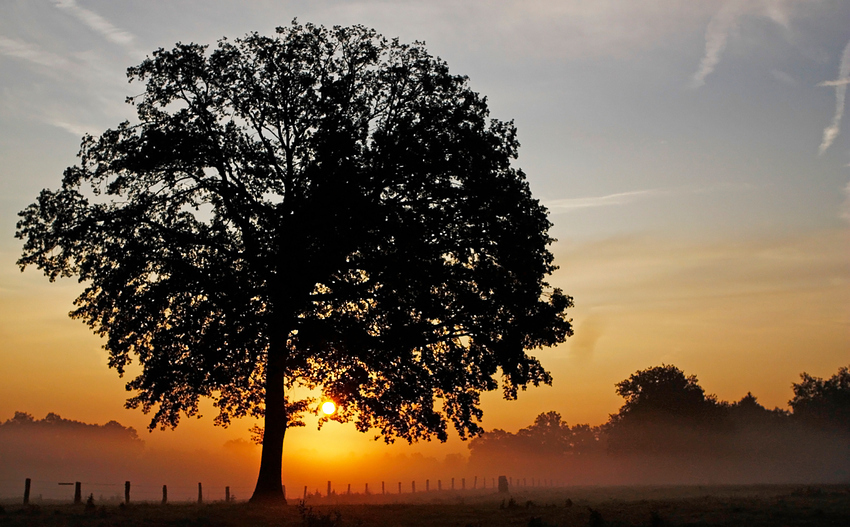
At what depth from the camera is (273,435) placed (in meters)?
26.2

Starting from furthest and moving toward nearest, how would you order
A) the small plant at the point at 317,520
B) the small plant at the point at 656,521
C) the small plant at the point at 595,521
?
the small plant at the point at 595,521 → the small plant at the point at 317,520 → the small plant at the point at 656,521

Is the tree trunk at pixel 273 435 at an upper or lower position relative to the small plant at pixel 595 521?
upper

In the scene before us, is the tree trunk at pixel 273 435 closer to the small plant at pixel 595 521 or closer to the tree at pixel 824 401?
the small plant at pixel 595 521

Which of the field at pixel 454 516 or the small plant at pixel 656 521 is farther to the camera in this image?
the field at pixel 454 516

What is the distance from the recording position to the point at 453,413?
2564 centimetres

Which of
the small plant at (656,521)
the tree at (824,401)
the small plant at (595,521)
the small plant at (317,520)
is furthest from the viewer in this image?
the tree at (824,401)

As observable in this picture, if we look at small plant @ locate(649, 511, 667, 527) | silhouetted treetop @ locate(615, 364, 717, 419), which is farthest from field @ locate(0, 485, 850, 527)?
silhouetted treetop @ locate(615, 364, 717, 419)

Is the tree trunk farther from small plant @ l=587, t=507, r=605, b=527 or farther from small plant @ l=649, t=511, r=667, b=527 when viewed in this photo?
small plant @ l=649, t=511, r=667, b=527

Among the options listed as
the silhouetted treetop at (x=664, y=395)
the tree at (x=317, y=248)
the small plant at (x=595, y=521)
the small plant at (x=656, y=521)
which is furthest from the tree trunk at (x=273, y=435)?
the silhouetted treetop at (x=664, y=395)

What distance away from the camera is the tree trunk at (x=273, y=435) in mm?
25359

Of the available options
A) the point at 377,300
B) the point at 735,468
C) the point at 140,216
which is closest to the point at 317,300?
the point at 377,300

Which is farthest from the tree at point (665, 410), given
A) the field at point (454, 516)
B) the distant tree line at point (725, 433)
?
the field at point (454, 516)

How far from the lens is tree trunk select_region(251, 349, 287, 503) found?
25.4 m

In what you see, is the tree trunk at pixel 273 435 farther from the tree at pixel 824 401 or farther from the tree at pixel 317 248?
the tree at pixel 824 401
